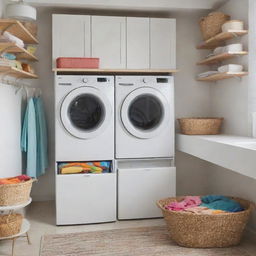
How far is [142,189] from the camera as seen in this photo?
3.75 meters

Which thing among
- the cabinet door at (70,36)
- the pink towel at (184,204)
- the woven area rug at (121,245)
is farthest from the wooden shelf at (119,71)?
the woven area rug at (121,245)

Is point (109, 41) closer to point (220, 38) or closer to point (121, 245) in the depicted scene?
point (220, 38)

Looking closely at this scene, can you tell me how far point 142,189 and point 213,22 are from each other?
6.41 ft

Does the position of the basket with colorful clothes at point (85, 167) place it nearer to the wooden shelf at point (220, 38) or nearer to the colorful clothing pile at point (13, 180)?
the colorful clothing pile at point (13, 180)

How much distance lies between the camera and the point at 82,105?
3641mm

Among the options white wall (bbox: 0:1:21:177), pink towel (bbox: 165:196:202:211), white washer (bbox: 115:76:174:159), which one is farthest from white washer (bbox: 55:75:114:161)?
pink towel (bbox: 165:196:202:211)

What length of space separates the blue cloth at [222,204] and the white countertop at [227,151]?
378 millimetres

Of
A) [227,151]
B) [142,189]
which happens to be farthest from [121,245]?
[227,151]

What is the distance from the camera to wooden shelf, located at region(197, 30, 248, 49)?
136 inches

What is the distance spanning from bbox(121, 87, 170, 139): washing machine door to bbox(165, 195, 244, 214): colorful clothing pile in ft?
2.81

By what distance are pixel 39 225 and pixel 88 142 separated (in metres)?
0.97

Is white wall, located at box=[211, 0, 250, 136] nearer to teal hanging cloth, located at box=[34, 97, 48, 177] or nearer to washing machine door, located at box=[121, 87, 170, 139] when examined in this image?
washing machine door, located at box=[121, 87, 170, 139]

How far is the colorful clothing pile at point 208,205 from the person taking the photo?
3024mm

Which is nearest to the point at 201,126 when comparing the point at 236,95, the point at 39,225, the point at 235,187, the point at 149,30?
the point at 236,95
